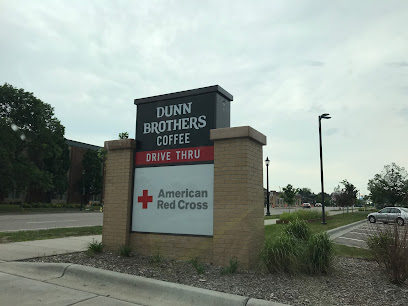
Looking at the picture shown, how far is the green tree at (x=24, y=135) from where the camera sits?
122 feet

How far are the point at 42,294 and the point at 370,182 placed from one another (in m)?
56.1

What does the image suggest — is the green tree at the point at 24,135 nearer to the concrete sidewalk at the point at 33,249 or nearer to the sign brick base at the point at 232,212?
the concrete sidewalk at the point at 33,249

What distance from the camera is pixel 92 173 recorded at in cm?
5884

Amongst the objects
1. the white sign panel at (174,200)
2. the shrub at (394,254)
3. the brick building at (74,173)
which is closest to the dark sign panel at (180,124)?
the white sign panel at (174,200)

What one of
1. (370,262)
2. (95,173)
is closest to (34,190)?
(95,173)

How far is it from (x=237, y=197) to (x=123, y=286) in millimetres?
2528

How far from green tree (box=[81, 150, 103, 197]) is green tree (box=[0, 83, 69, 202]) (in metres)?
12.5

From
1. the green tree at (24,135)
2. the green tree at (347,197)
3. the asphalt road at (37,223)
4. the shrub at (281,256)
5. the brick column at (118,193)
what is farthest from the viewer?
the green tree at (347,197)

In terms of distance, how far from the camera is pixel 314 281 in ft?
16.8

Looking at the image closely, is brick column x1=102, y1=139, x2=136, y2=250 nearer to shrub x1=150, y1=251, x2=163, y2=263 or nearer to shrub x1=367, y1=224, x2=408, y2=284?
shrub x1=150, y1=251, x2=163, y2=263

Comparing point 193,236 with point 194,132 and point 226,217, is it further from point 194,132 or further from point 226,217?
point 194,132

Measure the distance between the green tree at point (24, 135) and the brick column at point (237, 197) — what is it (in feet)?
119

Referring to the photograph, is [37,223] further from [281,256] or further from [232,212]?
[281,256]

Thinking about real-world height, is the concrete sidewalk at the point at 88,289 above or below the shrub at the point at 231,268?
below
